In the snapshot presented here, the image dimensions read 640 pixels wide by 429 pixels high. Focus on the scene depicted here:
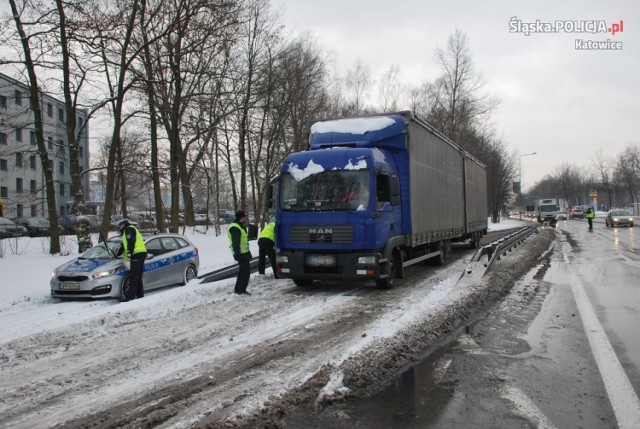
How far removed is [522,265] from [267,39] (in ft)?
65.0

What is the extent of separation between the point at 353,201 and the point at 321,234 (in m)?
0.89

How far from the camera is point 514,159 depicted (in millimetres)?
72062

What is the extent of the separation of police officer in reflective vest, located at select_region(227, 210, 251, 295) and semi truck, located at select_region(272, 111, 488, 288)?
2.11 ft

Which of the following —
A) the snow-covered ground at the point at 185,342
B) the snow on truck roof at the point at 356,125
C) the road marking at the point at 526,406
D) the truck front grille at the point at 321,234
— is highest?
the snow on truck roof at the point at 356,125

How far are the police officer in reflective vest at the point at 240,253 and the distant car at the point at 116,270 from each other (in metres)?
2.18

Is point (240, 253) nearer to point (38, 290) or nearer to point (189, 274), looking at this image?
point (189, 274)

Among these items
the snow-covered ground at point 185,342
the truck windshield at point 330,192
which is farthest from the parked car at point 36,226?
the truck windshield at point 330,192

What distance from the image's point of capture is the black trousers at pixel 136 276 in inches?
390

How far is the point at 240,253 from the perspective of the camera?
32.8 ft

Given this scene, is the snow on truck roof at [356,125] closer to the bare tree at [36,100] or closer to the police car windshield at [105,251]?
the police car windshield at [105,251]

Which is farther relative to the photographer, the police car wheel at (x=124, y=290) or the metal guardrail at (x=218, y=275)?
the metal guardrail at (x=218, y=275)

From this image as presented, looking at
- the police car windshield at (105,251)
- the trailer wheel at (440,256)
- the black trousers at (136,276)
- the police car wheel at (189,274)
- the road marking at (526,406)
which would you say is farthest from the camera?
the trailer wheel at (440,256)

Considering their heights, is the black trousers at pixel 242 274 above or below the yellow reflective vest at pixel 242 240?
below

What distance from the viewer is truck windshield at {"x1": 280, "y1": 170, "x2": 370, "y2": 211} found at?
31.7 ft
